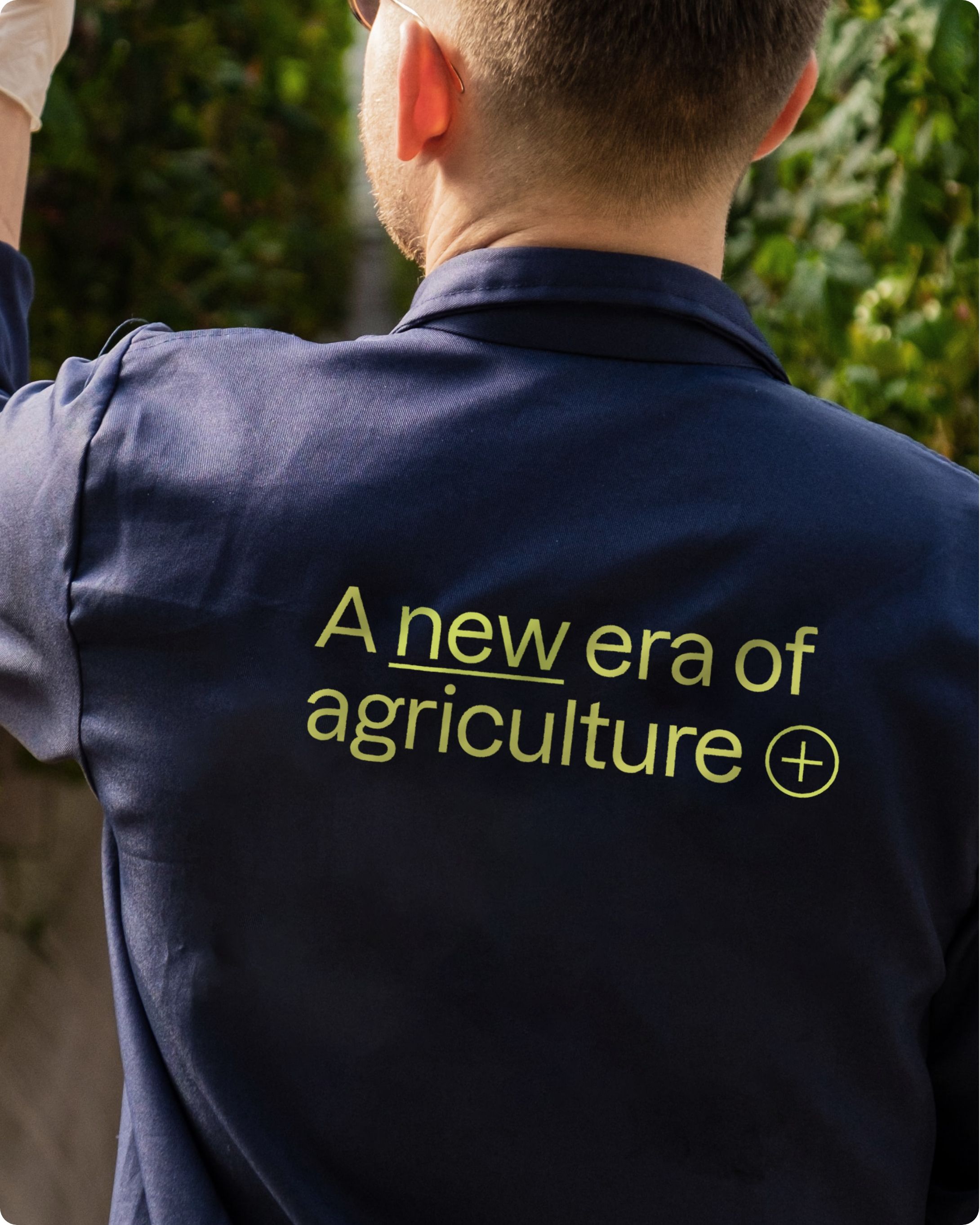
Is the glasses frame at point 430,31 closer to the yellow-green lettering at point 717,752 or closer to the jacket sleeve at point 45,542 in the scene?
the jacket sleeve at point 45,542

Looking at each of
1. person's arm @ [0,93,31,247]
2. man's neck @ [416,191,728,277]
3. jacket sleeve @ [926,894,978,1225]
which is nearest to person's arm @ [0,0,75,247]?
person's arm @ [0,93,31,247]

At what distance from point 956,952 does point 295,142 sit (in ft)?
17.2

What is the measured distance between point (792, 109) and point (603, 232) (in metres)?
0.24

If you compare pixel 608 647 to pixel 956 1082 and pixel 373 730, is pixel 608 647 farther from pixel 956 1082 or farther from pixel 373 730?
pixel 956 1082

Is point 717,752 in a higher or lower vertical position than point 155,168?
lower

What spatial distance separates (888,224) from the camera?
7.13ft

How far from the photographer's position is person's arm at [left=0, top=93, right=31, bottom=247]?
1.20m

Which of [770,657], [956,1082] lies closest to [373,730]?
[770,657]

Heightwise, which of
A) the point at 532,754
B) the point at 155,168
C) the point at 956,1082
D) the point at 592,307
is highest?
the point at 155,168

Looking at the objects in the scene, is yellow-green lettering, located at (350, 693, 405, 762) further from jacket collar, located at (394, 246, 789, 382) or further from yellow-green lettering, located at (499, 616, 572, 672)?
jacket collar, located at (394, 246, 789, 382)

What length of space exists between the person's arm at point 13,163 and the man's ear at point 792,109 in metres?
0.68

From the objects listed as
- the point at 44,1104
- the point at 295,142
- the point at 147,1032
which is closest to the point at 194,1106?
the point at 147,1032

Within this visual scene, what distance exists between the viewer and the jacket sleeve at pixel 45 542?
2.85 ft

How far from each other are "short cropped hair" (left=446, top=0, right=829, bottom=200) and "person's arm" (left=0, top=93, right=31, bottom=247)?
1.68 ft
